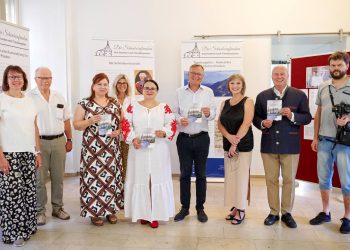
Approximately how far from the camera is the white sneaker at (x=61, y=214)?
12.1 feet

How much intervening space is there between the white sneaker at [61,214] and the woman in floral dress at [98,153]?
14.8 inches

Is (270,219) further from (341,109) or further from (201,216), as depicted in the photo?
(341,109)

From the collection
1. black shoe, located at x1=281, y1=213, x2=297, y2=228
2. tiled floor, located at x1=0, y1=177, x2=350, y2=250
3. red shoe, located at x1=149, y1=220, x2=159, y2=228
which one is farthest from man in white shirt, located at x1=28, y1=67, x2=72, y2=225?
black shoe, located at x1=281, y1=213, x2=297, y2=228

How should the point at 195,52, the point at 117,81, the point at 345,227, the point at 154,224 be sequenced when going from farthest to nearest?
the point at 195,52
the point at 117,81
the point at 154,224
the point at 345,227

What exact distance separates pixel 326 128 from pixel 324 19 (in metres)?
2.63

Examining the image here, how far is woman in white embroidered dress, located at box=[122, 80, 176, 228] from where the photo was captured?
332 centimetres

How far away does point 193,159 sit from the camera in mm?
3582

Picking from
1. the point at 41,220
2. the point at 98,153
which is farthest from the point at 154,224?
the point at 41,220

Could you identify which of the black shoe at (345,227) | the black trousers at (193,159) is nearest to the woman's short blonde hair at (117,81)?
the black trousers at (193,159)

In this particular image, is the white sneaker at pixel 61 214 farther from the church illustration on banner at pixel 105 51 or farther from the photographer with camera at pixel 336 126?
the photographer with camera at pixel 336 126

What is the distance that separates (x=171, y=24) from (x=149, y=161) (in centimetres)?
288

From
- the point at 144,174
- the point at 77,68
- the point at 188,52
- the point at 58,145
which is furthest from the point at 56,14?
the point at 144,174

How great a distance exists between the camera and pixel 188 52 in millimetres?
5113

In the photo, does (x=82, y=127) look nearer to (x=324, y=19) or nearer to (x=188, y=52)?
(x=188, y=52)
